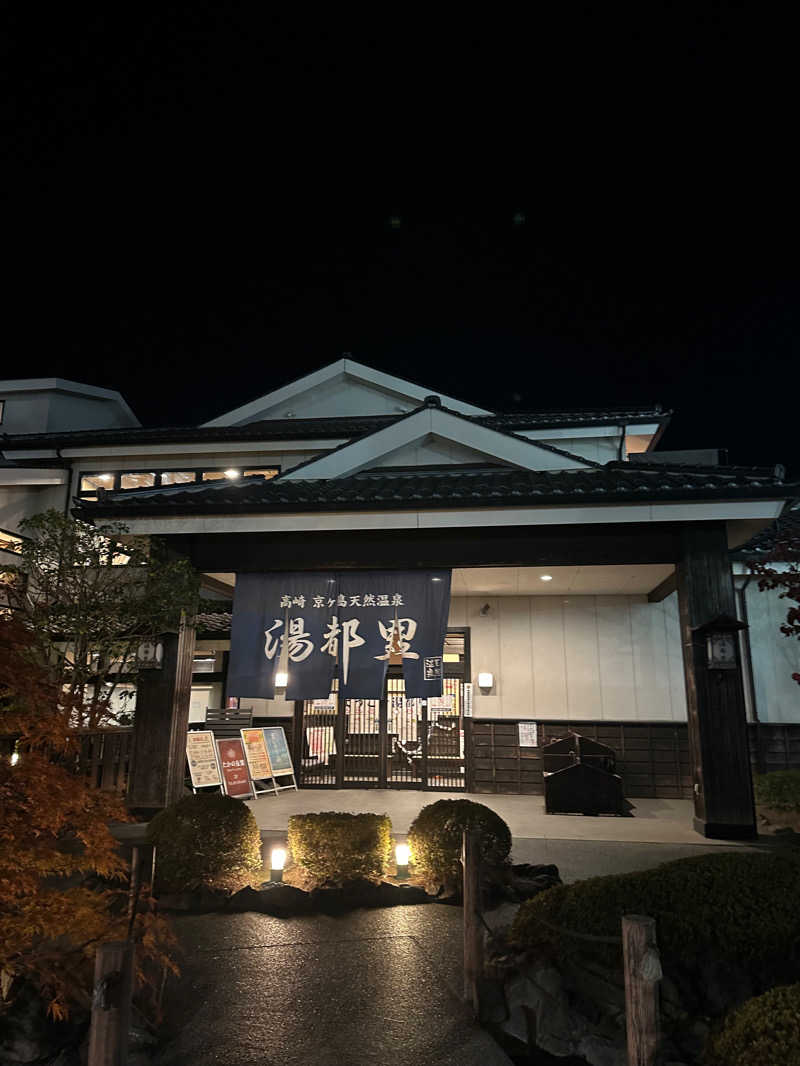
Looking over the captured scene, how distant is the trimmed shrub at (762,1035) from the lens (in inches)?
133

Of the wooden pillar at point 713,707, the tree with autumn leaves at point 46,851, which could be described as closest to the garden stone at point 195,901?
the tree with autumn leaves at point 46,851

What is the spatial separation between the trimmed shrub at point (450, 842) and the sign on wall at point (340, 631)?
2531 millimetres

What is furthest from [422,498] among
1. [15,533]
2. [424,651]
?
[15,533]

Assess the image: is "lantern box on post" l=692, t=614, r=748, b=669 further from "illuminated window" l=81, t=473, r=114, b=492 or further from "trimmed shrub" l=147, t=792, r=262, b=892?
"illuminated window" l=81, t=473, r=114, b=492

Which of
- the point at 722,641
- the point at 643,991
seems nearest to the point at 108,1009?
the point at 643,991

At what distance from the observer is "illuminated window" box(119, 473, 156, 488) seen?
1930 centimetres

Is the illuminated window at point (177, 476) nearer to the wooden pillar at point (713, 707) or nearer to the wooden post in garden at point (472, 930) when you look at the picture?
the wooden pillar at point (713, 707)

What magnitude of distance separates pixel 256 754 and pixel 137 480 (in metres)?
9.46

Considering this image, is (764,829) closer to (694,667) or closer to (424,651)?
(694,667)

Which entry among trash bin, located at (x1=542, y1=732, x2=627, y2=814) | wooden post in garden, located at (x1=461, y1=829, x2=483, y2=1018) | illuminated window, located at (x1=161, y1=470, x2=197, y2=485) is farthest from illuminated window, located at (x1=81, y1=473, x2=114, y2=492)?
wooden post in garden, located at (x1=461, y1=829, x2=483, y2=1018)

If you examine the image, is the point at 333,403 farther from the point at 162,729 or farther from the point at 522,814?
the point at 522,814

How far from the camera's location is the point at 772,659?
13.3 metres

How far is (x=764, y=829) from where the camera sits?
33.8 feet

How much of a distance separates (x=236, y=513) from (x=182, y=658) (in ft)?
8.04
